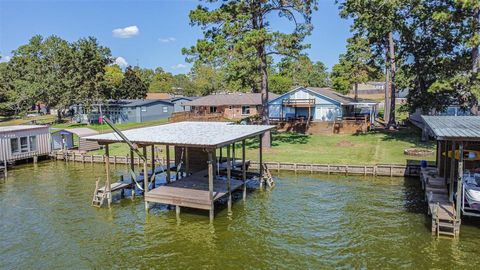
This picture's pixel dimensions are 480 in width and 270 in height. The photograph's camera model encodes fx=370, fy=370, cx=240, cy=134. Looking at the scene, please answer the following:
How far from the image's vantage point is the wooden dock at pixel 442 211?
1522 centimetres

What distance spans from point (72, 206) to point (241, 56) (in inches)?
678

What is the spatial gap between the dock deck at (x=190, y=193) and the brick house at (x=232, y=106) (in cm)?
3707

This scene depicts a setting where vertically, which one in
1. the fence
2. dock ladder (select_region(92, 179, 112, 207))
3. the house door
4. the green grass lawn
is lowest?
dock ladder (select_region(92, 179, 112, 207))

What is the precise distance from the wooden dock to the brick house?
130 ft

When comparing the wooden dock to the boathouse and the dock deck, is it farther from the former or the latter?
the boathouse

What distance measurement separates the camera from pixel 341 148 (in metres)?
33.4

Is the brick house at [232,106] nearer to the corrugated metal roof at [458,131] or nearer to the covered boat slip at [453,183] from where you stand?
the covered boat slip at [453,183]

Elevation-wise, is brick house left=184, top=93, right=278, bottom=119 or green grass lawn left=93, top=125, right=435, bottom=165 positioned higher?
brick house left=184, top=93, right=278, bottom=119

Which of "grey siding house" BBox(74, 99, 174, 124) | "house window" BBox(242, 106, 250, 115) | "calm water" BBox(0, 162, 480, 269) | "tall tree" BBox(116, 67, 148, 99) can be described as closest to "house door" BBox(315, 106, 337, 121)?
"house window" BBox(242, 106, 250, 115)

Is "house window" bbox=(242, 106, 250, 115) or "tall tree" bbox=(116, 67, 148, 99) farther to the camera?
"tall tree" bbox=(116, 67, 148, 99)

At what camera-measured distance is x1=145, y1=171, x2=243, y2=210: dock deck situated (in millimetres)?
18000

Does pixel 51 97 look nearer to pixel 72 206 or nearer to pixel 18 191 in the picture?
pixel 18 191

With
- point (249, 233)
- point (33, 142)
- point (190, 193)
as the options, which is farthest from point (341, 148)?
point (33, 142)

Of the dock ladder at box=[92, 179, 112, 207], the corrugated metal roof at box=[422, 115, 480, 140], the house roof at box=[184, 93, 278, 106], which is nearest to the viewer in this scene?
the corrugated metal roof at box=[422, 115, 480, 140]
